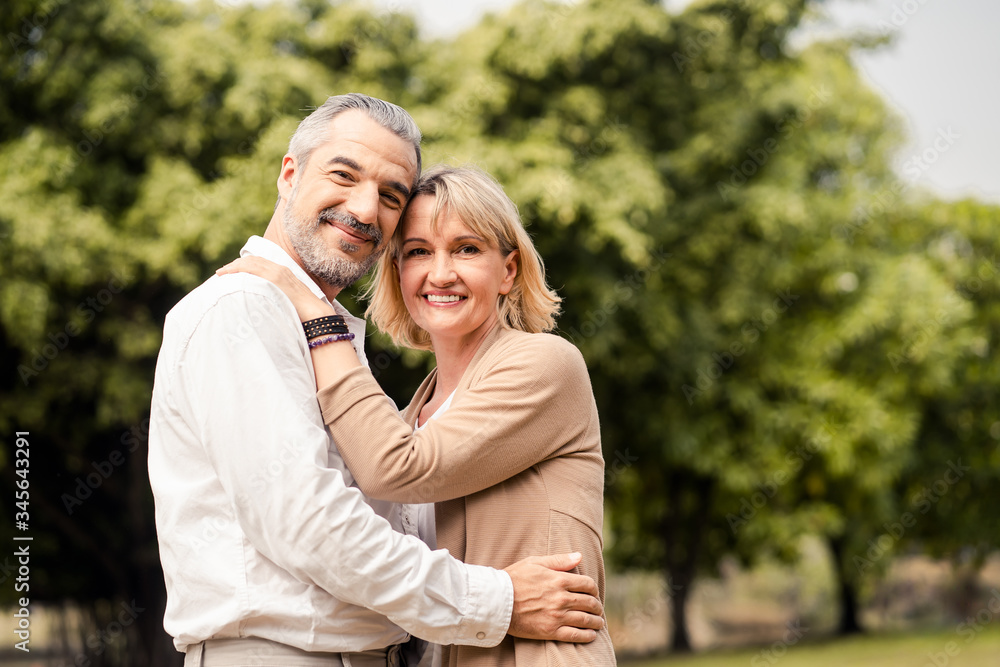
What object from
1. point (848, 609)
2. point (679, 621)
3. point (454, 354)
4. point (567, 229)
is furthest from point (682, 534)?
point (454, 354)

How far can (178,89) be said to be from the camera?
32.2 feet

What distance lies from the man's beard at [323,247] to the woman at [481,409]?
11cm

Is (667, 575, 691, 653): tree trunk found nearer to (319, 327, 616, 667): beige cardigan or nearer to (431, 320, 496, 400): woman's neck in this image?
(431, 320, 496, 400): woman's neck

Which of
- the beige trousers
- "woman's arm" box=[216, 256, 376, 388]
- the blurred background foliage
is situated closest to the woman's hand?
"woman's arm" box=[216, 256, 376, 388]

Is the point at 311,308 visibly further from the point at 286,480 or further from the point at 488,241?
the point at 488,241

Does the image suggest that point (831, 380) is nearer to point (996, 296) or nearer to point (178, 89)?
point (996, 296)

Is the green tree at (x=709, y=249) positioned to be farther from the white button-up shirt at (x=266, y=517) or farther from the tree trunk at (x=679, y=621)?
the white button-up shirt at (x=266, y=517)

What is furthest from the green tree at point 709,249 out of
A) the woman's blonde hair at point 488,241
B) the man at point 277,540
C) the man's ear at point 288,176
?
the man at point 277,540

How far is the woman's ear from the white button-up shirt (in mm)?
766

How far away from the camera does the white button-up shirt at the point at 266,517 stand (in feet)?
6.74

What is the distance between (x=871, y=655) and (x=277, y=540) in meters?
17.4

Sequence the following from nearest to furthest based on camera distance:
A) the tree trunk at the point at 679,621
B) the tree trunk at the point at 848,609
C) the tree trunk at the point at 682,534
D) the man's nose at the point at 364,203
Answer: the man's nose at the point at 364,203 < the tree trunk at the point at 682,534 < the tree trunk at the point at 679,621 < the tree trunk at the point at 848,609

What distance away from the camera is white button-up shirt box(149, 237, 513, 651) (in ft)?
6.74

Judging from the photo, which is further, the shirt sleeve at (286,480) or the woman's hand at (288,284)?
the woman's hand at (288,284)
